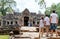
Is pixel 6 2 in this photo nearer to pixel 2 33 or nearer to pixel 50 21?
pixel 2 33

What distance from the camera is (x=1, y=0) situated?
71000mm

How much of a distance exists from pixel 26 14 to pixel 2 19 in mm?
9232

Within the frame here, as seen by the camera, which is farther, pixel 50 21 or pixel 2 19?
pixel 2 19

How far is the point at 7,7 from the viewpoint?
7494 cm

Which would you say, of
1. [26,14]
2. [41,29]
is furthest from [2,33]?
[26,14]

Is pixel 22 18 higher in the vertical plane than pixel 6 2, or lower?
lower

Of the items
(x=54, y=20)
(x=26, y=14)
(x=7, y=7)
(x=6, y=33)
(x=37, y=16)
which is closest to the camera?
(x=54, y=20)

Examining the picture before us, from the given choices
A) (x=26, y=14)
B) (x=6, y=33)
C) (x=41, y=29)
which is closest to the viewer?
(x=41, y=29)

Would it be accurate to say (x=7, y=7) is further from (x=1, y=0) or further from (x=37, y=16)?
(x=37, y=16)

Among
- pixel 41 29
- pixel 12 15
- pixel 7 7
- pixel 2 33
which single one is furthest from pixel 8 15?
pixel 41 29

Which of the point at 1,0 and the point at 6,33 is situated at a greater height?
the point at 1,0

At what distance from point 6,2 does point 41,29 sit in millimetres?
56289

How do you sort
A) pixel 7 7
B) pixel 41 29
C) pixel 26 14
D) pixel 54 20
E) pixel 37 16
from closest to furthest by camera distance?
pixel 54 20 → pixel 41 29 → pixel 26 14 → pixel 37 16 → pixel 7 7

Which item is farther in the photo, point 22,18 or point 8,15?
point 8,15
